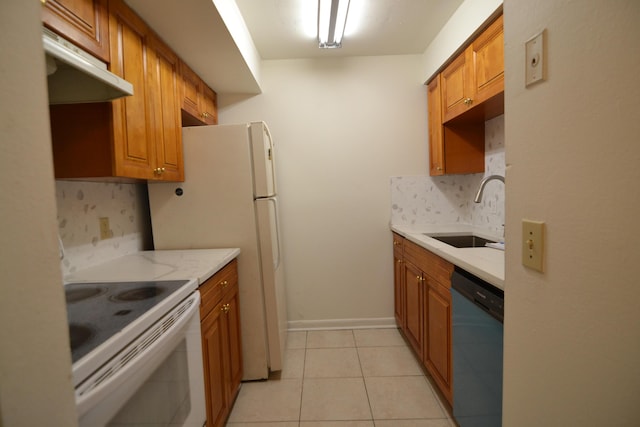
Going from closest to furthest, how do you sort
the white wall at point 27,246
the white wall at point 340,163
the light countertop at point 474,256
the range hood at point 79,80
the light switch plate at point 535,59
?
1. the white wall at point 27,246
2. the light switch plate at point 535,59
3. the range hood at point 79,80
4. the light countertop at point 474,256
5. the white wall at point 340,163

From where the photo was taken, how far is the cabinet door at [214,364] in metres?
1.28

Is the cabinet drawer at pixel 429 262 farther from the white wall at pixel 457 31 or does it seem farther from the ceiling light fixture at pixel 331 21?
the ceiling light fixture at pixel 331 21

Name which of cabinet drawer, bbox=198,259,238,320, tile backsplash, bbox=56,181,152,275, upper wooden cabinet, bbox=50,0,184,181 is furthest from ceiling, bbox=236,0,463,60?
cabinet drawer, bbox=198,259,238,320

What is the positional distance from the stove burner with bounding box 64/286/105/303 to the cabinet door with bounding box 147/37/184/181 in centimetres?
61

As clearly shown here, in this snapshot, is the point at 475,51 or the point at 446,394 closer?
the point at 446,394

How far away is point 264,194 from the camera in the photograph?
5.97 ft

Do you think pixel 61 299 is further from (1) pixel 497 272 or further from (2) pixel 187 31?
(2) pixel 187 31

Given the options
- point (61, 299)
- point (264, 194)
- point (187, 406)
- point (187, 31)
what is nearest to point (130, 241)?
point (264, 194)

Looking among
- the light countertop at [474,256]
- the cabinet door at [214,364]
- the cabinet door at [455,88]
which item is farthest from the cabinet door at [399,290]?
the cabinet door at [214,364]

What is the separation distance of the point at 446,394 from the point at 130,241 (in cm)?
203

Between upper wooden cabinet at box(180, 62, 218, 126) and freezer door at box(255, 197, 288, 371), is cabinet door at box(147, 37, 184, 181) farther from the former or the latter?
freezer door at box(255, 197, 288, 371)

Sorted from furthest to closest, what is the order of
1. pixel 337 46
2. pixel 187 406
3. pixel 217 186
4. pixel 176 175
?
1. pixel 337 46
2. pixel 217 186
3. pixel 176 175
4. pixel 187 406

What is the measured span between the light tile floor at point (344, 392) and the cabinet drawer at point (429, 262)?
73 cm

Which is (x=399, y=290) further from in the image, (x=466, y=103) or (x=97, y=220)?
(x=97, y=220)
